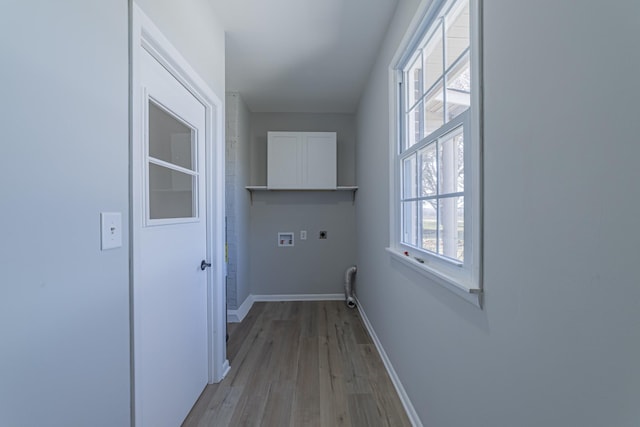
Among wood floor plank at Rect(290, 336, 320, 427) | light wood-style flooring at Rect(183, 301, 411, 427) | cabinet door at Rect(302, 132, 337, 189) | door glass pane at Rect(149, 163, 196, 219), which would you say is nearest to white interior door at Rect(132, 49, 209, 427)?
door glass pane at Rect(149, 163, 196, 219)

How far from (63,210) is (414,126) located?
1.75 metres

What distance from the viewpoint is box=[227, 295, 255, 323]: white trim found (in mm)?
3068

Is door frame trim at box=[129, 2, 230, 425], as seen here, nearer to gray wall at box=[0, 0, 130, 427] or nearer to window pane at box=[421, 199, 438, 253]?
gray wall at box=[0, 0, 130, 427]

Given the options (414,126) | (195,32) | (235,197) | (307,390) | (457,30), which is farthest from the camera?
(235,197)

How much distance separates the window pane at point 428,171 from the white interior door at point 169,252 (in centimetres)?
136

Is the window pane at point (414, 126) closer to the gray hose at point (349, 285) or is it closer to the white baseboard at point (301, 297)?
the gray hose at point (349, 285)

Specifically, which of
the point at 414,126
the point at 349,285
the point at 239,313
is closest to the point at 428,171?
the point at 414,126

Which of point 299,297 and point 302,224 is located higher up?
point 302,224

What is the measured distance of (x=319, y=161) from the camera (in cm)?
354

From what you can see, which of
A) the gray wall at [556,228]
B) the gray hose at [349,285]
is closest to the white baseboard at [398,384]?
the gray wall at [556,228]

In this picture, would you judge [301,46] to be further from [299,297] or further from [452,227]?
[299,297]

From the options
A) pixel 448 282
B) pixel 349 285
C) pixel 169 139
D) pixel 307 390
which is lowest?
pixel 307 390

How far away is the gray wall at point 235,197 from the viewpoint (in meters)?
3.07

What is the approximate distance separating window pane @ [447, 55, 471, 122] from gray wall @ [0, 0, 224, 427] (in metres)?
1.33
